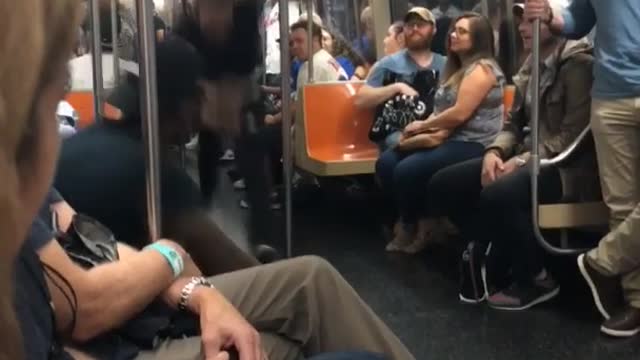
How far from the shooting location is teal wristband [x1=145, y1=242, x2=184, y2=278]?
1.69 metres

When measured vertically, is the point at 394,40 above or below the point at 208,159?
above

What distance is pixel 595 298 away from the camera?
3.12m

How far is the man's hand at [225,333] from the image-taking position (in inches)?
62.1

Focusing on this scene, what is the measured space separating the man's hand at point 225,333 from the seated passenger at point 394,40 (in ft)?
12.2

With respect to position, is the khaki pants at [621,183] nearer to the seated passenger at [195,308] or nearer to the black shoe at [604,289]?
the black shoe at [604,289]

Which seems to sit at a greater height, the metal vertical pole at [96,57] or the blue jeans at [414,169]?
the metal vertical pole at [96,57]

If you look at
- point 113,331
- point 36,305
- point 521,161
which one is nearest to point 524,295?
point 521,161

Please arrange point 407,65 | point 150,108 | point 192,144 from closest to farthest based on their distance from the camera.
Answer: point 150,108
point 192,144
point 407,65

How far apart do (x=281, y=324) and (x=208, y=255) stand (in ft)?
2.68

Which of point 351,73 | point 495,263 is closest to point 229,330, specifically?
point 495,263

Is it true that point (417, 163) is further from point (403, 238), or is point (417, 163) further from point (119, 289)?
point (119, 289)

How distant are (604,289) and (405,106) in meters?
1.61

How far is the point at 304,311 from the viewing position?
1.71 meters

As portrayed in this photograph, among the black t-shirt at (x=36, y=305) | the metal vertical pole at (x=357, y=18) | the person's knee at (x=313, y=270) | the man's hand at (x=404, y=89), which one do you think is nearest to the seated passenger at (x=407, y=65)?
the man's hand at (x=404, y=89)
